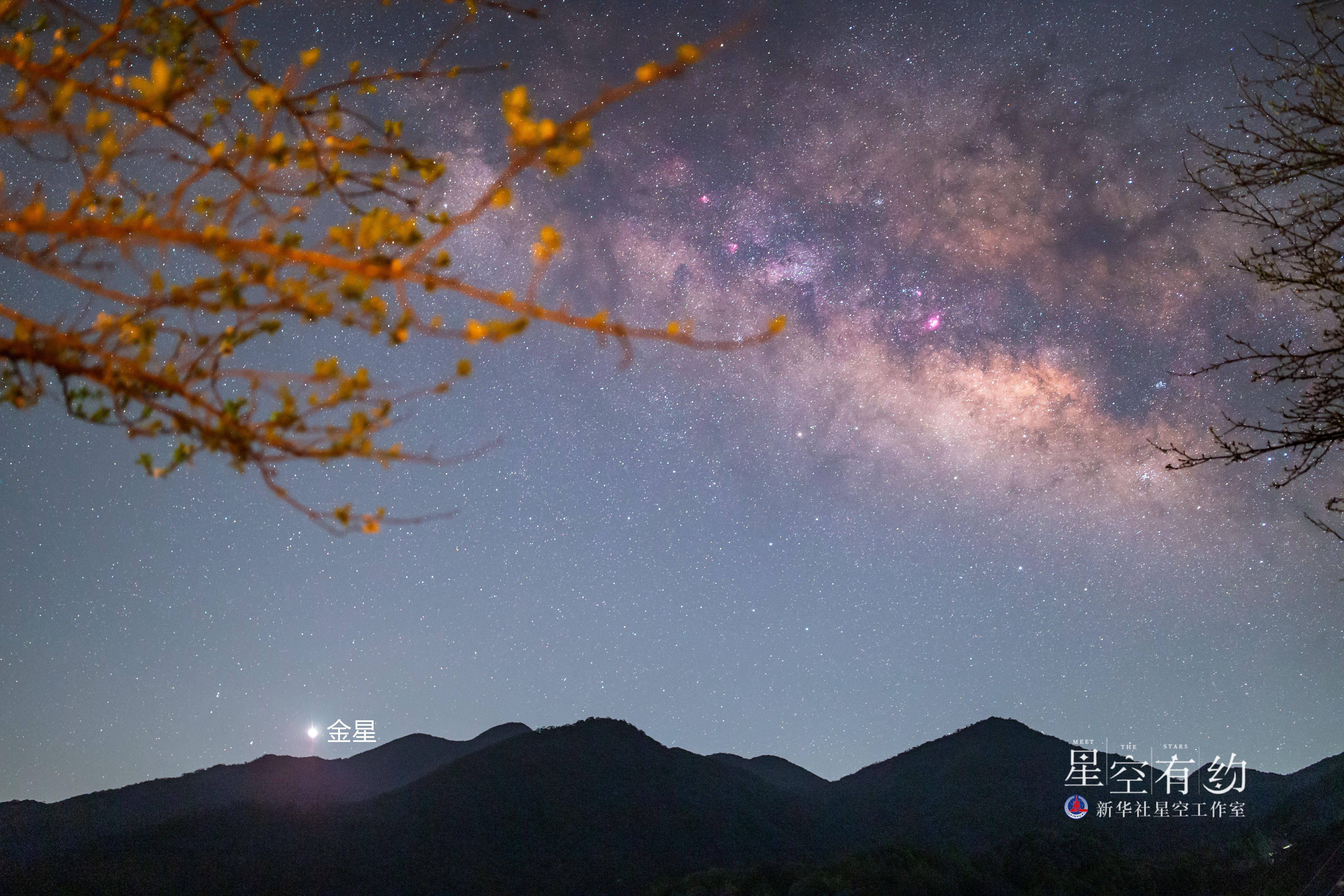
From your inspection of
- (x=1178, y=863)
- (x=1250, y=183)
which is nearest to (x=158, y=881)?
(x=1250, y=183)

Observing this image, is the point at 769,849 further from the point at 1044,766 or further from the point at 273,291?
the point at 273,291

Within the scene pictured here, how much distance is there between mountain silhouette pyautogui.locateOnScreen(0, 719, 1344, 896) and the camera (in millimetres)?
23734

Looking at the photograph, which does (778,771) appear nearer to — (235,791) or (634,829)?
(634,829)

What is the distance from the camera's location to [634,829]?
31.7 metres

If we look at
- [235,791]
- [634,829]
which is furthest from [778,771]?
[235,791]

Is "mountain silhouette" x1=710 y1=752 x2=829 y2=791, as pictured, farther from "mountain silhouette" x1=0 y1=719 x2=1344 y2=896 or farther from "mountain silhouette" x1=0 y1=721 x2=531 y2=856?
"mountain silhouette" x1=0 y1=721 x2=531 y2=856

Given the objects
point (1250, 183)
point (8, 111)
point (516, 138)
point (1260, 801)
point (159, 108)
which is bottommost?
point (1260, 801)

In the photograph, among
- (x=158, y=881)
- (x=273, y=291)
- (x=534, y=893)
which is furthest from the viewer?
(x=534, y=893)

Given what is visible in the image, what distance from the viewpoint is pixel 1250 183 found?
5559 millimetres

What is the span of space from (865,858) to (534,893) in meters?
11.4

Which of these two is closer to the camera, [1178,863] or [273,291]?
[273,291]

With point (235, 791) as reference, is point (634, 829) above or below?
below

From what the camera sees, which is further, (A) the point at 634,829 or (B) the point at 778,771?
(B) the point at 778,771

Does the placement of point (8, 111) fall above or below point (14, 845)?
above
